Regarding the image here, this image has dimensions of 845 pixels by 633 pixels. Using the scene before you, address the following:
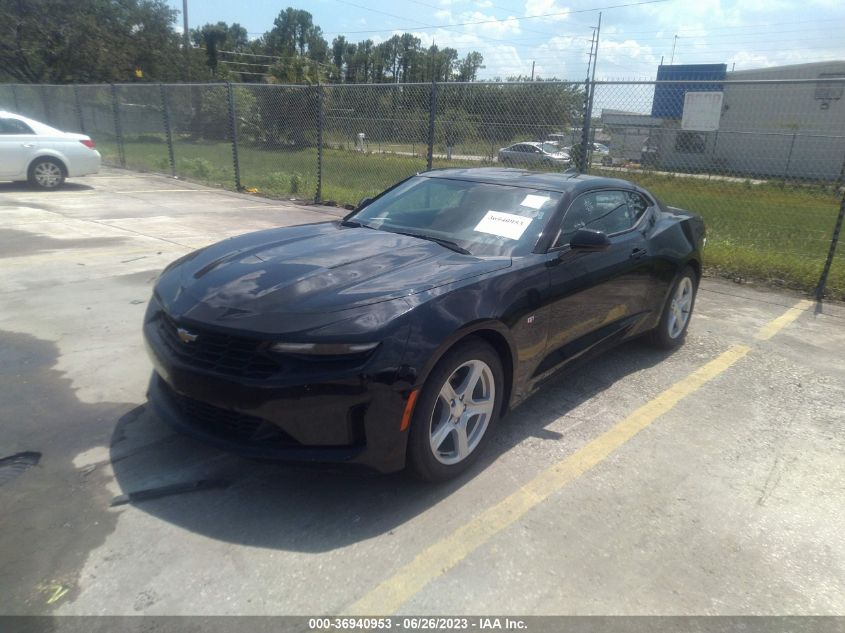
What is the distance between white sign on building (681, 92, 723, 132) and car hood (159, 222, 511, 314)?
654 centimetres

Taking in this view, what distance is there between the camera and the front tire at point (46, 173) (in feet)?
39.1

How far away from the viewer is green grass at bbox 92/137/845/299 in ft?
25.5

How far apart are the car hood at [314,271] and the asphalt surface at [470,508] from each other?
0.78 meters

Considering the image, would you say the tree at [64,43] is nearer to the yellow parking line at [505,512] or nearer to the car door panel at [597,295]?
the car door panel at [597,295]

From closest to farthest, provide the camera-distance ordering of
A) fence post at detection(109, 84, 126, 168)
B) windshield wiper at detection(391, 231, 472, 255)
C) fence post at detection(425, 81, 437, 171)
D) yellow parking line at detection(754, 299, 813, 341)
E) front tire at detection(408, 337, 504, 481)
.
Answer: front tire at detection(408, 337, 504, 481), windshield wiper at detection(391, 231, 472, 255), yellow parking line at detection(754, 299, 813, 341), fence post at detection(425, 81, 437, 171), fence post at detection(109, 84, 126, 168)

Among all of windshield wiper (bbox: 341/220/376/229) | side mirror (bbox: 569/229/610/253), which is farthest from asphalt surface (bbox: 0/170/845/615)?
windshield wiper (bbox: 341/220/376/229)

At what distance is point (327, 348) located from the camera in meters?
2.59

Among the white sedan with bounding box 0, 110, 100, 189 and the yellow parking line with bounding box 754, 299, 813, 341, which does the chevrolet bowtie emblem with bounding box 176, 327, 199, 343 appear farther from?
the white sedan with bounding box 0, 110, 100, 189

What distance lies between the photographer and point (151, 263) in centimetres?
688

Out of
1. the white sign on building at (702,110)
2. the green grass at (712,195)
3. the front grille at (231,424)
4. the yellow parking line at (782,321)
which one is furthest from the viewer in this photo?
the white sign on building at (702,110)

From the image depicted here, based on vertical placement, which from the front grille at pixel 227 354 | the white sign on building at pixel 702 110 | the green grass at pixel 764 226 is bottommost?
the green grass at pixel 764 226

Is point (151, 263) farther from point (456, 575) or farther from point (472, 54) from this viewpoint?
point (472, 54)

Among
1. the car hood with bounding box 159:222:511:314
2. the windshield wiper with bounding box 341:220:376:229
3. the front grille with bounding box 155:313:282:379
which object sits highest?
the windshield wiper with bounding box 341:220:376:229

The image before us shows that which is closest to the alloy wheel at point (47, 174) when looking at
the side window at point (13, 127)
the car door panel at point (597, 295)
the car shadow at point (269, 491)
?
the side window at point (13, 127)
